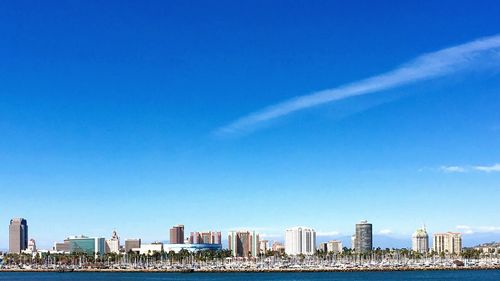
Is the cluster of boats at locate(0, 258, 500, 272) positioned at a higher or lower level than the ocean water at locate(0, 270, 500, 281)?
lower

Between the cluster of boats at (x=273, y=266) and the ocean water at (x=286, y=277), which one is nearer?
the ocean water at (x=286, y=277)

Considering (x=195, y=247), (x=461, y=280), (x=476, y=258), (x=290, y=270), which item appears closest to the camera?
(x=461, y=280)

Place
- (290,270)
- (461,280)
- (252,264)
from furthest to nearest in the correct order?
(252,264) < (290,270) < (461,280)

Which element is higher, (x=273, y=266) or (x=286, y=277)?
(x=286, y=277)

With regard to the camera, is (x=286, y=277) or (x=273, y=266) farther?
(x=273, y=266)

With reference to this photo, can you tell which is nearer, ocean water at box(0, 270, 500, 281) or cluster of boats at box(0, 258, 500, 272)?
ocean water at box(0, 270, 500, 281)

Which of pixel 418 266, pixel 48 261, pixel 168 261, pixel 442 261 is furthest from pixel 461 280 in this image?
pixel 48 261

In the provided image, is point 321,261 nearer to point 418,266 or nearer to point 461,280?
point 418,266

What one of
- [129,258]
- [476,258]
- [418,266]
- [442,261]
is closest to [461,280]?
[418,266]

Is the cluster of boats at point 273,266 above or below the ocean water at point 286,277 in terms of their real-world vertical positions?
below

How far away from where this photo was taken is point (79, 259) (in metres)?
163

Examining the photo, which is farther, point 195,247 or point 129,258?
point 195,247

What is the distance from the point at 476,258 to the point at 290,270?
48.9 meters

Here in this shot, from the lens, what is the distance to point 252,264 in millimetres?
147750
